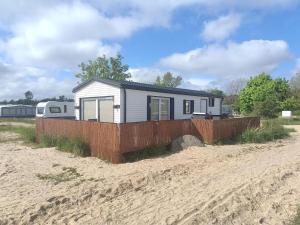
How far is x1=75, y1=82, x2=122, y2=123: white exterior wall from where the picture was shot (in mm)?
16469

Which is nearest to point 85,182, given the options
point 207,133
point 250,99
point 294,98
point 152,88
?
point 207,133

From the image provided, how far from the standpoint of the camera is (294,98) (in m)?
44.0

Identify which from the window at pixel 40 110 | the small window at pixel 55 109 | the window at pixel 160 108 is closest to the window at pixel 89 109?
the window at pixel 160 108

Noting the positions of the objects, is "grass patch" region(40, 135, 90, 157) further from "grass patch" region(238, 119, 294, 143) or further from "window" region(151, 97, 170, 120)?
"grass patch" region(238, 119, 294, 143)

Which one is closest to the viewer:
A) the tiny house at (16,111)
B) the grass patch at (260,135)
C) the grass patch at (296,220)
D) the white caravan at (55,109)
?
the grass patch at (296,220)

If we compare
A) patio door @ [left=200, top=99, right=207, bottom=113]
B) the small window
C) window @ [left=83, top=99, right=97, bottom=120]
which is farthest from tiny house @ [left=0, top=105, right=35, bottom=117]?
patio door @ [left=200, top=99, right=207, bottom=113]

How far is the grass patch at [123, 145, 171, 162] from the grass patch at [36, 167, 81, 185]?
7.28 feet

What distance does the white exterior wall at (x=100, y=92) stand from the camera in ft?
54.0

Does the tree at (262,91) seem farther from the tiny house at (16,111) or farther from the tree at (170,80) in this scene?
the tiny house at (16,111)

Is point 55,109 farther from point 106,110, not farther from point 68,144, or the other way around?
point 68,144

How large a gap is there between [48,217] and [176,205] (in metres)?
2.13

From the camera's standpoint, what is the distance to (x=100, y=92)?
17.5 meters

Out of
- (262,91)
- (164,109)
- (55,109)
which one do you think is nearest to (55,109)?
(55,109)

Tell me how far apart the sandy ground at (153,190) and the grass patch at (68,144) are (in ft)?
1.78
